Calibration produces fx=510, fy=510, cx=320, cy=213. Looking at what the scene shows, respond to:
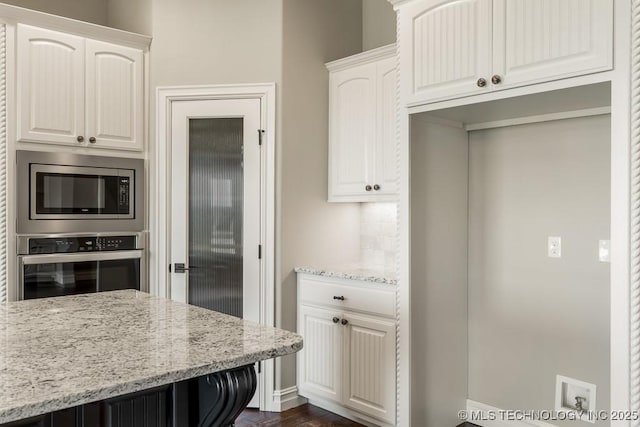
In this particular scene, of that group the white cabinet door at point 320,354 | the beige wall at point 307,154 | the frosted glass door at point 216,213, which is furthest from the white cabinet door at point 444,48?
the white cabinet door at point 320,354

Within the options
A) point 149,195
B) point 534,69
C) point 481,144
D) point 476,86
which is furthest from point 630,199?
point 149,195

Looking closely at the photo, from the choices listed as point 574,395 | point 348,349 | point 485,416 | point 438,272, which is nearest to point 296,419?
point 348,349

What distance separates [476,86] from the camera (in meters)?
2.32

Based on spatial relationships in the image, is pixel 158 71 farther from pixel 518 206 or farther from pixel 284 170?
pixel 518 206

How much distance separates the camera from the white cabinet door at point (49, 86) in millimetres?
2930

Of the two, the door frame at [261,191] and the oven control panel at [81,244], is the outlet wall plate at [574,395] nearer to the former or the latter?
the door frame at [261,191]

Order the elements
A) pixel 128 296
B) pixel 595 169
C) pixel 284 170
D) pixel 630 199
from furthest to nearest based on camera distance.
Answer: pixel 284 170 < pixel 595 169 < pixel 128 296 < pixel 630 199

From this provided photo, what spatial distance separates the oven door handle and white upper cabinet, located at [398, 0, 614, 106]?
201 centimetres

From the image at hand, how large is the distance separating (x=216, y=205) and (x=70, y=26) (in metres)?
1.38

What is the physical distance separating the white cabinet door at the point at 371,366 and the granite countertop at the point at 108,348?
1.31m

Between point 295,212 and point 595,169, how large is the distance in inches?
68.7

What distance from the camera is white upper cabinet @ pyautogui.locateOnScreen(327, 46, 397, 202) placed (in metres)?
3.15

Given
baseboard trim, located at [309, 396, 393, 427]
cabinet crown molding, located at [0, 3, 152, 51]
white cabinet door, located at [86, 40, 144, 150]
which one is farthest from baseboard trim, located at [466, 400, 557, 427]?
cabinet crown molding, located at [0, 3, 152, 51]

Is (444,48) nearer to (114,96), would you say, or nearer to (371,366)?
(371,366)
